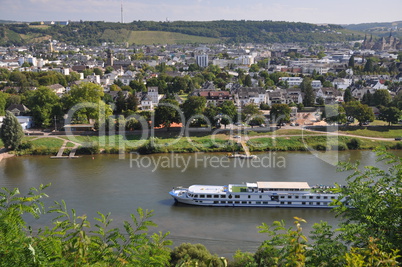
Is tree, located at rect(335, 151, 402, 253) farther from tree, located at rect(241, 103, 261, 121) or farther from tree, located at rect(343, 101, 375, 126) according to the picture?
tree, located at rect(343, 101, 375, 126)

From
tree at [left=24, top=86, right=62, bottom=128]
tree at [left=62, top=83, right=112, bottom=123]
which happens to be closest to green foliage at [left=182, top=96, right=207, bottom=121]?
tree at [left=62, top=83, right=112, bottom=123]

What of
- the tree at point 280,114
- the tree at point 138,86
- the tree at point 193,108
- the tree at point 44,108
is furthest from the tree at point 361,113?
the tree at point 138,86

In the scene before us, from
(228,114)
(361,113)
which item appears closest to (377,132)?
(361,113)

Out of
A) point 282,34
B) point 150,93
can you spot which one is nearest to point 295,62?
point 150,93

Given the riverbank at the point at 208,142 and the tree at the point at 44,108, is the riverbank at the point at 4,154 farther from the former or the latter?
the tree at the point at 44,108

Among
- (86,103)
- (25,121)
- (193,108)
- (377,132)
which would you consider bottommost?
(377,132)

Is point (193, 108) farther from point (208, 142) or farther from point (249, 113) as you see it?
point (249, 113)
